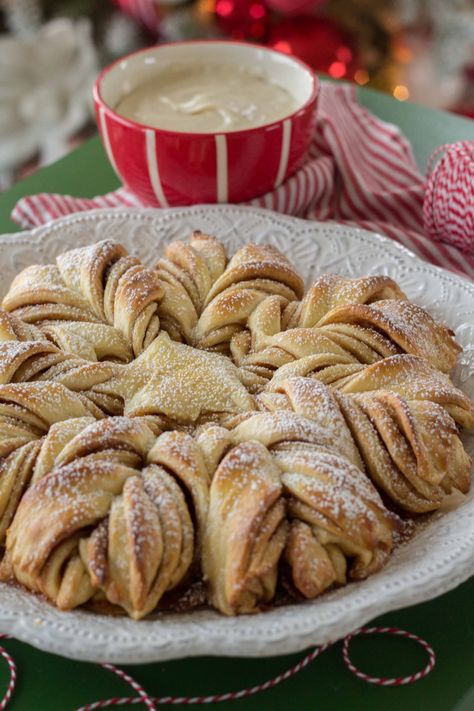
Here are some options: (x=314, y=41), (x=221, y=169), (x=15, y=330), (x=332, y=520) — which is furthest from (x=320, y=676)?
(x=314, y=41)

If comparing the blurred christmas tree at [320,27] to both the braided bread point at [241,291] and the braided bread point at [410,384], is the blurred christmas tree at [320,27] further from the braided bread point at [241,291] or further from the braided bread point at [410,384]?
the braided bread point at [410,384]

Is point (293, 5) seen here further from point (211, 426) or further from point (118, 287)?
point (211, 426)

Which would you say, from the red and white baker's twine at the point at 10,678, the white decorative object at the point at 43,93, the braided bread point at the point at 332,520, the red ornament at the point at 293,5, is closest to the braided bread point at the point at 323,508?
the braided bread point at the point at 332,520

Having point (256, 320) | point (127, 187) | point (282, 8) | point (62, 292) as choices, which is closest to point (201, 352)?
point (256, 320)

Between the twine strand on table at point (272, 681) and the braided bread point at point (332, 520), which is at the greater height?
the braided bread point at point (332, 520)

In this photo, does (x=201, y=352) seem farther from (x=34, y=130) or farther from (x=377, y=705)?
(x=34, y=130)

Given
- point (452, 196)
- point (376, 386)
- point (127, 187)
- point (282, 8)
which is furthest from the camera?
point (282, 8)

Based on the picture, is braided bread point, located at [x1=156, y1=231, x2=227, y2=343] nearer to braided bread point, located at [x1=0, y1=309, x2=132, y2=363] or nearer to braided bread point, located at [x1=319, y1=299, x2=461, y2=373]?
braided bread point, located at [x1=0, y1=309, x2=132, y2=363]
